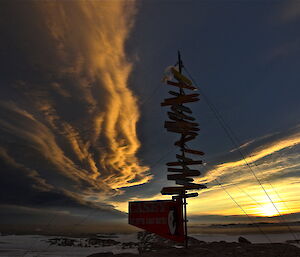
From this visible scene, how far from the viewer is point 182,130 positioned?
1833 centimetres

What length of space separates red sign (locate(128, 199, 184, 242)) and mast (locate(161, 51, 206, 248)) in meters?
0.65

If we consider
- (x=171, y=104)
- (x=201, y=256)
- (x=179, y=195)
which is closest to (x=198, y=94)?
(x=171, y=104)

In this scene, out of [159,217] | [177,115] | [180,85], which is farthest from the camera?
[180,85]

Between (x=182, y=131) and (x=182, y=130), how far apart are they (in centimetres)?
7

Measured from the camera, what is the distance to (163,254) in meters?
15.7

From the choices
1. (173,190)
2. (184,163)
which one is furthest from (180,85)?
(173,190)

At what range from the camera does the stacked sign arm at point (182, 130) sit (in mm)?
17328

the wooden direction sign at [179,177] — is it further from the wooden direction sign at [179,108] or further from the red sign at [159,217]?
the wooden direction sign at [179,108]

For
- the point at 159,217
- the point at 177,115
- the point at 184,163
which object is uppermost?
the point at 177,115

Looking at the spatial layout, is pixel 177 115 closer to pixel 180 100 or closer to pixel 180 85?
pixel 180 100

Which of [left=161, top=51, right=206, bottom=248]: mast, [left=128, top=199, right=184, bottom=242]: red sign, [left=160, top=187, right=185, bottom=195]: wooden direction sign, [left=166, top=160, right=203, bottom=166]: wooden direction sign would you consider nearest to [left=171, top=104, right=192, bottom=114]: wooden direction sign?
[left=161, top=51, right=206, bottom=248]: mast

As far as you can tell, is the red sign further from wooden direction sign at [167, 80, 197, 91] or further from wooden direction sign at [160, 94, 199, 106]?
wooden direction sign at [167, 80, 197, 91]

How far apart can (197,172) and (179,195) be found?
6.84ft

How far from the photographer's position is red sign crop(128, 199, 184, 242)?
15.8 m
